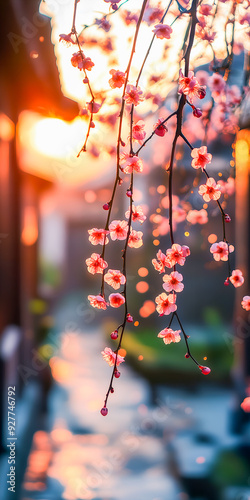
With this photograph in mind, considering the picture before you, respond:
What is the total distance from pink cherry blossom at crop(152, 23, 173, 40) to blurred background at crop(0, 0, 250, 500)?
0.90m

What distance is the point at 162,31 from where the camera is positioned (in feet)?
4.62

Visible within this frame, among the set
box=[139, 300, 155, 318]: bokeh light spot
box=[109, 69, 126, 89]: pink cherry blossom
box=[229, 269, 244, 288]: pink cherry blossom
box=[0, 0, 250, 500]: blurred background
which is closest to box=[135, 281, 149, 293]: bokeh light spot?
box=[139, 300, 155, 318]: bokeh light spot

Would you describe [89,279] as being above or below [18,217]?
above

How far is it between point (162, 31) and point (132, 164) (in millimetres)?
409

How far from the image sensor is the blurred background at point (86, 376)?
342cm

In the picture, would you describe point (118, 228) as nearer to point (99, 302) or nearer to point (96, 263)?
point (96, 263)

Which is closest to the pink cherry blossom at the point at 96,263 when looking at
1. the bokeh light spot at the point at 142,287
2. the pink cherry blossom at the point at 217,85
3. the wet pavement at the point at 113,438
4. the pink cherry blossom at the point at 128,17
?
the pink cherry blossom at the point at 217,85

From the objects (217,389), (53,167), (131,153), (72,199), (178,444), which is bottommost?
(178,444)

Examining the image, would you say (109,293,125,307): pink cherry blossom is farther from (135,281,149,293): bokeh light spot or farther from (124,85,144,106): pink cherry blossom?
(135,281,149,293): bokeh light spot

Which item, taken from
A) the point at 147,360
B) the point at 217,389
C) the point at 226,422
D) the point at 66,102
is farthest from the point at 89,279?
the point at 66,102

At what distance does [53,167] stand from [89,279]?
10703 mm

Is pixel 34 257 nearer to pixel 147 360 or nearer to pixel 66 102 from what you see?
pixel 147 360

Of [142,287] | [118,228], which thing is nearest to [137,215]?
[118,228]

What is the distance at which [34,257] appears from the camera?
668cm
